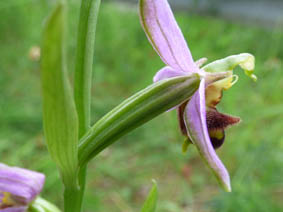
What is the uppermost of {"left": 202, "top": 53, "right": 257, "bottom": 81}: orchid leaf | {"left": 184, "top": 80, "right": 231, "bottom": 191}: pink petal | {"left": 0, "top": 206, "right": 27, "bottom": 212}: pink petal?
{"left": 202, "top": 53, "right": 257, "bottom": 81}: orchid leaf

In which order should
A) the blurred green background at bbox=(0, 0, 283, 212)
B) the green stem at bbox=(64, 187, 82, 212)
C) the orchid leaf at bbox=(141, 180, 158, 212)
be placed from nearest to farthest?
1. the green stem at bbox=(64, 187, 82, 212)
2. the orchid leaf at bbox=(141, 180, 158, 212)
3. the blurred green background at bbox=(0, 0, 283, 212)

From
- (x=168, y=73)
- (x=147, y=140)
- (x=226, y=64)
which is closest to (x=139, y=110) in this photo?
(x=168, y=73)

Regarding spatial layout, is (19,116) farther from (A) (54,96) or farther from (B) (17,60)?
(A) (54,96)

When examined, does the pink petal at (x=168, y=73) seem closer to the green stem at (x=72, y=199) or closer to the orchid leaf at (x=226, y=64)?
the orchid leaf at (x=226, y=64)

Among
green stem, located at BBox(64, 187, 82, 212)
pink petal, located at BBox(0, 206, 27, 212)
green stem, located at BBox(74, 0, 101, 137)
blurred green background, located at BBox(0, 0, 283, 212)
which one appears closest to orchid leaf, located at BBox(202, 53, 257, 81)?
green stem, located at BBox(74, 0, 101, 137)

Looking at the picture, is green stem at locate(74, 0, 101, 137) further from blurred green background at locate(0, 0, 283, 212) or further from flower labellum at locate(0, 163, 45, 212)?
blurred green background at locate(0, 0, 283, 212)

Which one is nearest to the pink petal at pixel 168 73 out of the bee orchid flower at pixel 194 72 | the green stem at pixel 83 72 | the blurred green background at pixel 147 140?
the bee orchid flower at pixel 194 72

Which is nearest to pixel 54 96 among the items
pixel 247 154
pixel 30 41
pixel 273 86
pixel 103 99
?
pixel 247 154

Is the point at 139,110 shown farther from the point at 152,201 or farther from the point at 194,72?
the point at 152,201
